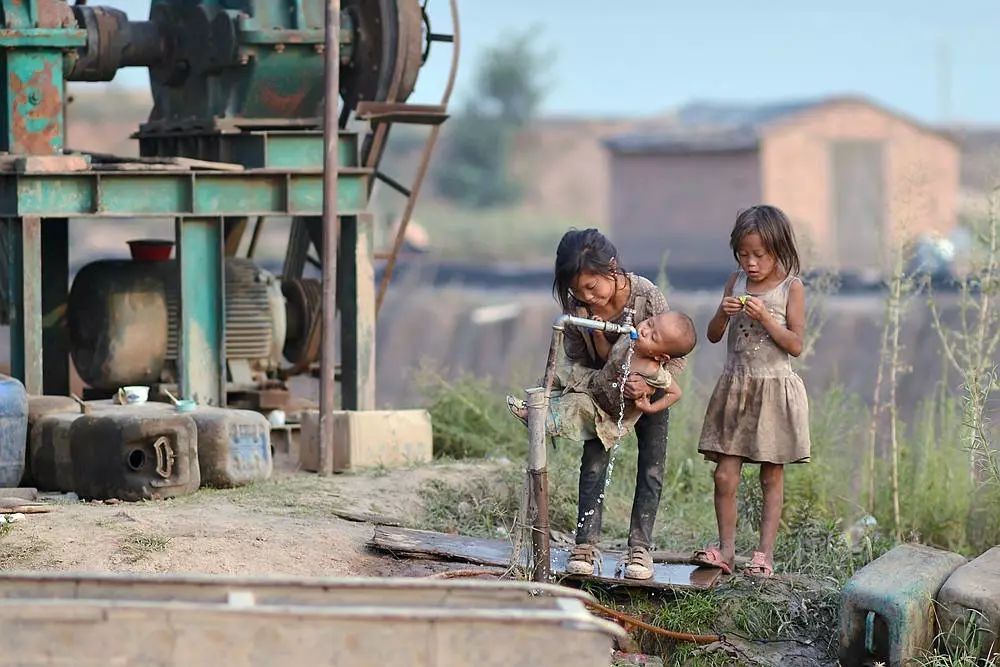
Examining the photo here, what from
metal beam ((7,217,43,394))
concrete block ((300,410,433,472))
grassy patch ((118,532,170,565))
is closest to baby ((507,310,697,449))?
grassy patch ((118,532,170,565))

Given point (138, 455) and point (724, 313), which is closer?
point (724, 313)

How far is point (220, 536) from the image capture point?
7211 millimetres

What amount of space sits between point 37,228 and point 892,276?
515 cm

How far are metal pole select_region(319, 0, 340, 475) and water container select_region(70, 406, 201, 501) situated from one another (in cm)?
108

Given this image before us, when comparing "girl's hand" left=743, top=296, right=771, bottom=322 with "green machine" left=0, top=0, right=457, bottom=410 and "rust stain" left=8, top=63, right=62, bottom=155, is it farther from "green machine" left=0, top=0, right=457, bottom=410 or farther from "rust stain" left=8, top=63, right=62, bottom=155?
"rust stain" left=8, top=63, right=62, bottom=155

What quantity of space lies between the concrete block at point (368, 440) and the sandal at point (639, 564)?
301cm

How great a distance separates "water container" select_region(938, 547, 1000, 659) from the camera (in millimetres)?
6402

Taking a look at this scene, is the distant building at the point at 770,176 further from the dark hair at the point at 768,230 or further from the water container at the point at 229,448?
the dark hair at the point at 768,230

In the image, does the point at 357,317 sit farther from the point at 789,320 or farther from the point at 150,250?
the point at 789,320

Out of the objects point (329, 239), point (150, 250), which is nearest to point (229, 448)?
point (329, 239)

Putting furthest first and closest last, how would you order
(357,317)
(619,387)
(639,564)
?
(357,317) → (639,564) → (619,387)

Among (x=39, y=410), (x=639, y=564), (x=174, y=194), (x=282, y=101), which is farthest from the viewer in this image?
(x=282, y=101)

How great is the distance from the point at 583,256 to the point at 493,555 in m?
1.50

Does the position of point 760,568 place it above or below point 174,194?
below
